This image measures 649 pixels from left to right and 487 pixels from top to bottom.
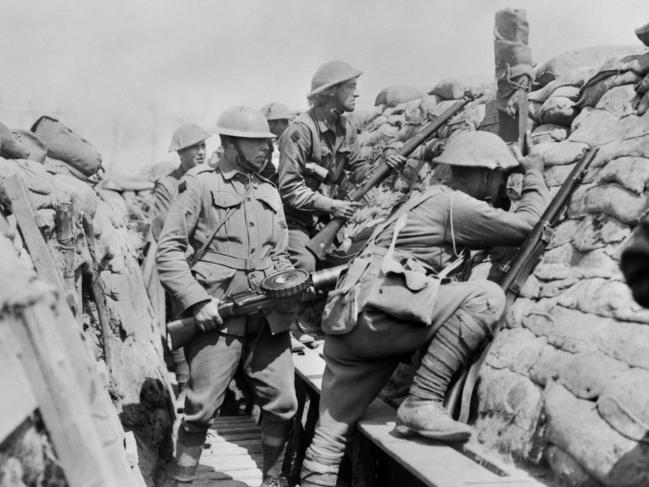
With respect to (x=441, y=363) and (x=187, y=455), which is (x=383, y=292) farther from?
(x=187, y=455)

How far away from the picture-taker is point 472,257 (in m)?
4.96

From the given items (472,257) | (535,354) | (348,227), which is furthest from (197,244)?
(348,227)

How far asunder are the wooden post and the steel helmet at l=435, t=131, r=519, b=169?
2.82 ft

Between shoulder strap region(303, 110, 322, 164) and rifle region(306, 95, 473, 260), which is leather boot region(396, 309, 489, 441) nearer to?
rifle region(306, 95, 473, 260)

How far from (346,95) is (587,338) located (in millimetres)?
3493

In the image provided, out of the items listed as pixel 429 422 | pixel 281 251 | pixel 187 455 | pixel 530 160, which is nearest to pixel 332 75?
pixel 281 251

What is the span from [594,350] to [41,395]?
8.39 ft

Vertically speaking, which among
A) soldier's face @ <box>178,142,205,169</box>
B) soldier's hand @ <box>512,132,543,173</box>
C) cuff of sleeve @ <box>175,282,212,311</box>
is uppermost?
soldier's hand @ <box>512,132,543,173</box>

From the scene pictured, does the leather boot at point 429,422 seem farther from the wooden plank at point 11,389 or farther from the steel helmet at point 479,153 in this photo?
the wooden plank at point 11,389

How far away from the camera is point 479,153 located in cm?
434

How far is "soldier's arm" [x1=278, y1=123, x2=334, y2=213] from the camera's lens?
615 cm

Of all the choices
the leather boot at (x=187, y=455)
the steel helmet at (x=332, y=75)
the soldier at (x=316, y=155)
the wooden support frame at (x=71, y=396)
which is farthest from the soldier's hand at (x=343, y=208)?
the wooden support frame at (x=71, y=396)

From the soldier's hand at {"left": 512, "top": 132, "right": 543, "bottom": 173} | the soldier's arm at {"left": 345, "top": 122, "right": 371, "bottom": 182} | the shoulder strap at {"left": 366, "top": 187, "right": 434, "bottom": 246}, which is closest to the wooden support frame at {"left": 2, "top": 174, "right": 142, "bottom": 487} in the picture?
the shoulder strap at {"left": 366, "top": 187, "right": 434, "bottom": 246}

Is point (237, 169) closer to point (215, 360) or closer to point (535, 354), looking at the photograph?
point (215, 360)
